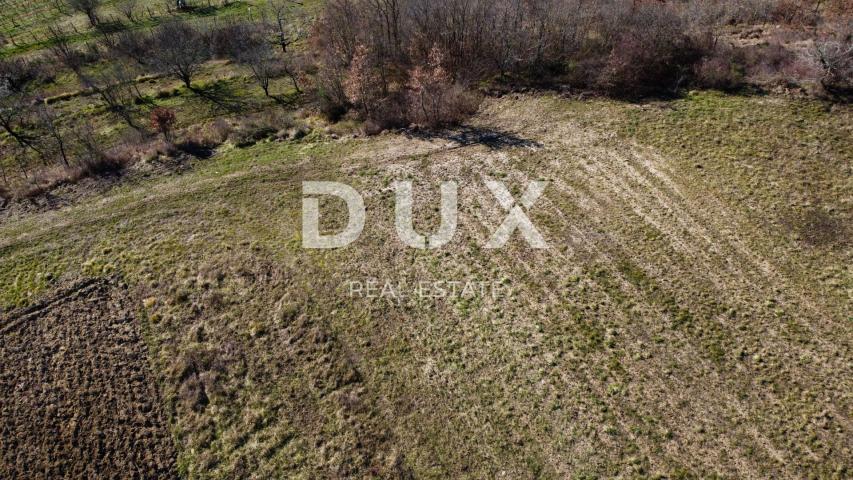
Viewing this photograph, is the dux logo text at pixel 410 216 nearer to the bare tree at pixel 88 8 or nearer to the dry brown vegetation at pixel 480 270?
the dry brown vegetation at pixel 480 270

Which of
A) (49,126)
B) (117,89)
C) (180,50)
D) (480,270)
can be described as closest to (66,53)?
(117,89)

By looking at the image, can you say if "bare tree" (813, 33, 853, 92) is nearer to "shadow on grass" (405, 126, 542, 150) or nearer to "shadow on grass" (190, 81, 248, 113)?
"shadow on grass" (405, 126, 542, 150)

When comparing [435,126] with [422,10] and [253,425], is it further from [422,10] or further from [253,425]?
[253,425]

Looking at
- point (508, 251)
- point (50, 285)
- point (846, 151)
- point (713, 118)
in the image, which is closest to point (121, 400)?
point (50, 285)

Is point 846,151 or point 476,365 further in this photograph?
point 846,151

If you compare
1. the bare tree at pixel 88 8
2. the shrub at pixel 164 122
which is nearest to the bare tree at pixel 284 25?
the shrub at pixel 164 122

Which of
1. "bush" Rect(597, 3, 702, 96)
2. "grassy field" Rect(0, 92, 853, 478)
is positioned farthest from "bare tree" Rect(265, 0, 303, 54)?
"bush" Rect(597, 3, 702, 96)

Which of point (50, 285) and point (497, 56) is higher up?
point (497, 56)

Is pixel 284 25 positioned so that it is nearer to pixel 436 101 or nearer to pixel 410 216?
pixel 436 101
